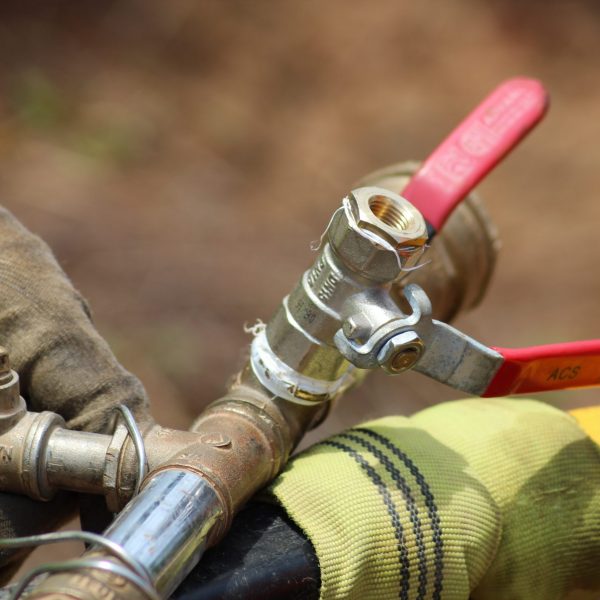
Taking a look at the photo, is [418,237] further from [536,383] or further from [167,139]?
[167,139]

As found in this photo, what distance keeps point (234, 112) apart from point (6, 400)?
3.00 meters

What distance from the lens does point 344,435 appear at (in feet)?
2.84

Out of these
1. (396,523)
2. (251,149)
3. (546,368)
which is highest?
(546,368)

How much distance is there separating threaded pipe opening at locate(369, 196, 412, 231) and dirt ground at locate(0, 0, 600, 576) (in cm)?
173

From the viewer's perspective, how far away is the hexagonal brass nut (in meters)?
0.74

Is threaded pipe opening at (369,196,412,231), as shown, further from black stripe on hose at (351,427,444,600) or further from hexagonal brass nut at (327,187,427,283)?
black stripe on hose at (351,427,444,600)

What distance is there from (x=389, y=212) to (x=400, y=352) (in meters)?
0.13

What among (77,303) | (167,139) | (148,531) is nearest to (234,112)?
(167,139)

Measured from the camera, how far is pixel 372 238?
2.42 ft

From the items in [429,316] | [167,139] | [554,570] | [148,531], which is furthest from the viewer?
[167,139]

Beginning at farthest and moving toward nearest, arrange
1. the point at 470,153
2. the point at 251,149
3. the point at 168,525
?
the point at 251,149
the point at 470,153
the point at 168,525

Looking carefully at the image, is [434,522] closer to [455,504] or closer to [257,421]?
[455,504]

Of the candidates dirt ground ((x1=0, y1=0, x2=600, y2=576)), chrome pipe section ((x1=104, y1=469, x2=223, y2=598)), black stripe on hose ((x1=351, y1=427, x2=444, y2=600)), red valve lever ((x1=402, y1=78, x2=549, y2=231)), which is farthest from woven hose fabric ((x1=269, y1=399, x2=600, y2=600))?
dirt ground ((x1=0, y1=0, x2=600, y2=576))

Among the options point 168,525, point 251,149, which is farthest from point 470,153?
point 251,149
